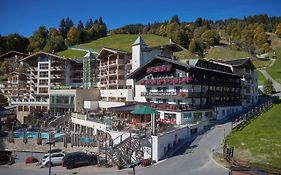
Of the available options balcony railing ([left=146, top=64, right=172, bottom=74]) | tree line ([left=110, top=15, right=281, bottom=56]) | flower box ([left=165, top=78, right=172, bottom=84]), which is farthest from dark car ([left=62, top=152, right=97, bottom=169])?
tree line ([left=110, top=15, right=281, bottom=56])

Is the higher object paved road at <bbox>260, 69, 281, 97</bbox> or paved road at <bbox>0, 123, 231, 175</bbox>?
paved road at <bbox>260, 69, 281, 97</bbox>

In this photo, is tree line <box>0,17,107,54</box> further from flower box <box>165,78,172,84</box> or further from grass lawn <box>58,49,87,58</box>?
flower box <box>165,78,172,84</box>

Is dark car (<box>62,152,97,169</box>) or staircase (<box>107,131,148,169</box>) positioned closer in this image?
staircase (<box>107,131,148,169</box>)

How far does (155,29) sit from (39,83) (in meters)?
109

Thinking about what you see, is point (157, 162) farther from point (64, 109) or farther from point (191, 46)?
point (191, 46)

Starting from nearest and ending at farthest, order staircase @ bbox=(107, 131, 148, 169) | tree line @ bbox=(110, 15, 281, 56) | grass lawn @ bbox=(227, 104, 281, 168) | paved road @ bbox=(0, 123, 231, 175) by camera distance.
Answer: paved road @ bbox=(0, 123, 231, 175) < grass lawn @ bbox=(227, 104, 281, 168) < staircase @ bbox=(107, 131, 148, 169) < tree line @ bbox=(110, 15, 281, 56)

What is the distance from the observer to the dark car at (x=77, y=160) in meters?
32.8

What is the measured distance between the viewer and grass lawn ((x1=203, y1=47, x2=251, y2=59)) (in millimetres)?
132400

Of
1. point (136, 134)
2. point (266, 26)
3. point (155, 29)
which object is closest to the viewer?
point (136, 134)

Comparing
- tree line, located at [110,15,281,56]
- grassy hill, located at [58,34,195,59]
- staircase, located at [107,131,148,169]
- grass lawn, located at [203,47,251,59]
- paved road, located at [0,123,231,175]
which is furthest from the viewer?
tree line, located at [110,15,281,56]

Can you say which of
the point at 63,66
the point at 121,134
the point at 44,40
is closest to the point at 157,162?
the point at 121,134

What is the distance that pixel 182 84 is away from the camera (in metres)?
46.3

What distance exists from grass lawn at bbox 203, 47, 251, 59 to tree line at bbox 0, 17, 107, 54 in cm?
6847

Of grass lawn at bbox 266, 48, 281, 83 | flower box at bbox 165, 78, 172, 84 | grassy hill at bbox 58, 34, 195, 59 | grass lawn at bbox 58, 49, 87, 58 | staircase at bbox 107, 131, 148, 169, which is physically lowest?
staircase at bbox 107, 131, 148, 169
